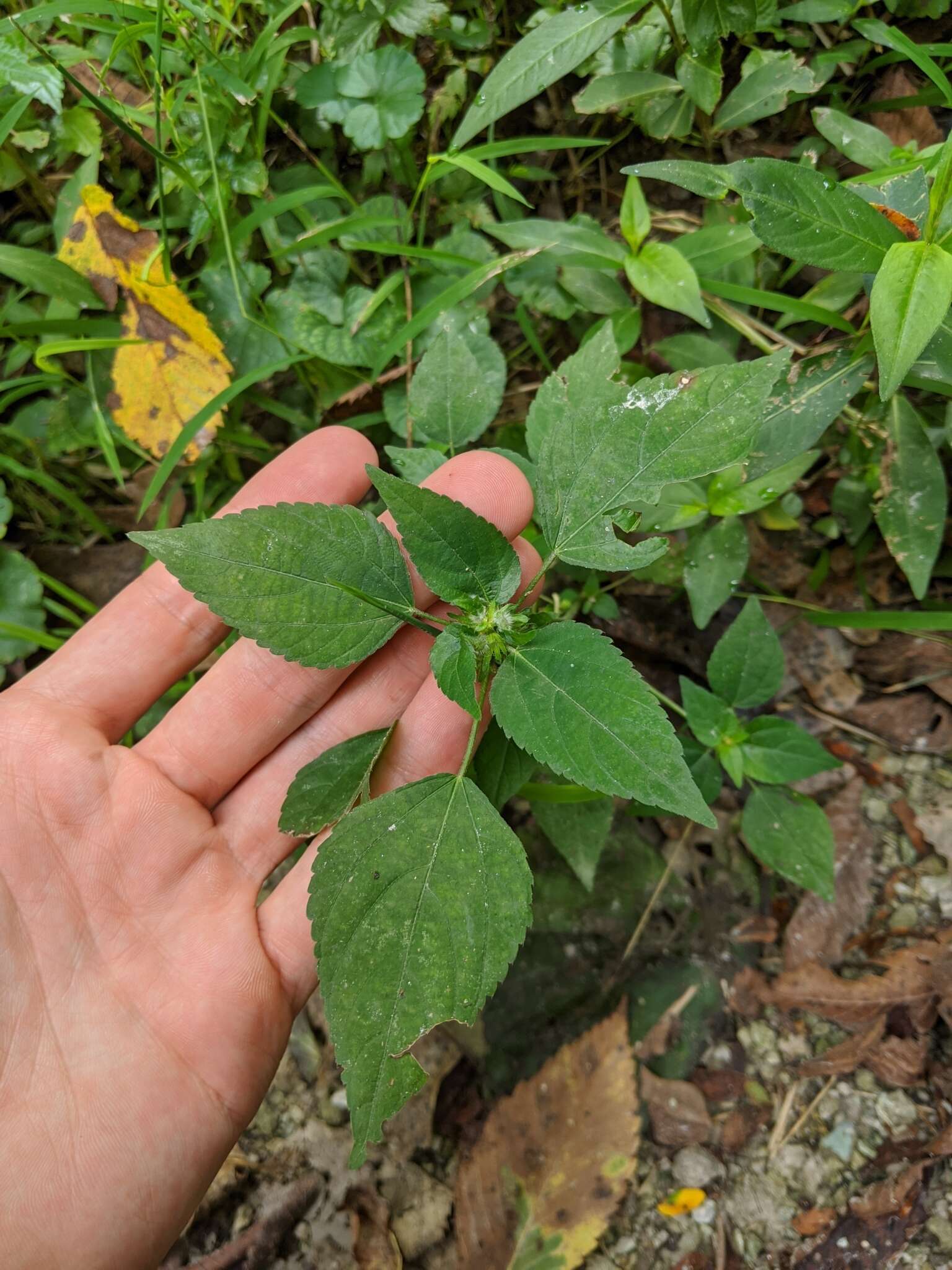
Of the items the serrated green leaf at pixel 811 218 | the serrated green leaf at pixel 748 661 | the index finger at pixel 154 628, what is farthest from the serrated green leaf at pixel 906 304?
the index finger at pixel 154 628

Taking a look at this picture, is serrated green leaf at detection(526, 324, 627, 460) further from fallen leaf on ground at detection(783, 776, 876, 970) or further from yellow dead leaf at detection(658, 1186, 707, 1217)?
yellow dead leaf at detection(658, 1186, 707, 1217)

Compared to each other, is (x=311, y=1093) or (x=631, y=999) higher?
(x=311, y=1093)

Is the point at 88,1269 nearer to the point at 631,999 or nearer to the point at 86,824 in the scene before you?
the point at 86,824

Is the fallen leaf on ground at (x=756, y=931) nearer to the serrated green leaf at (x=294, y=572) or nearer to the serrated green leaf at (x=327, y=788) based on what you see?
the serrated green leaf at (x=327, y=788)

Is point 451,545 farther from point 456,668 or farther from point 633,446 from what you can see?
point 633,446

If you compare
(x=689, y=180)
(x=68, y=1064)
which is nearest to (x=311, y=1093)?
(x=68, y=1064)
